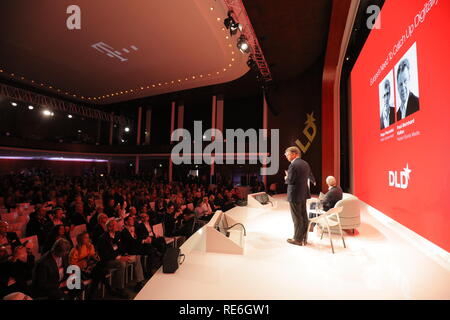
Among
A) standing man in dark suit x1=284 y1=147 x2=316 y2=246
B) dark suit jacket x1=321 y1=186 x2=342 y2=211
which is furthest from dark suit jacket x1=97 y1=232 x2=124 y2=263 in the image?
dark suit jacket x1=321 y1=186 x2=342 y2=211

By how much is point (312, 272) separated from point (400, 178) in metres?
2.78

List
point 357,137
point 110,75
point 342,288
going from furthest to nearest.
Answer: point 110,75 → point 357,137 → point 342,288

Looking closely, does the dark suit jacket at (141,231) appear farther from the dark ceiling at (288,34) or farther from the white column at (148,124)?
the white column at (148,124)

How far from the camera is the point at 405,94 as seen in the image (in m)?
3.62

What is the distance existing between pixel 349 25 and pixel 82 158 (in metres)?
20.4

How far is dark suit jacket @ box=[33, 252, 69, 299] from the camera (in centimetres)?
233

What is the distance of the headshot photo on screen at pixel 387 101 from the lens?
13.7 feet

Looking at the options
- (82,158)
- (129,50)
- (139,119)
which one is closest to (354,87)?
(129,50)

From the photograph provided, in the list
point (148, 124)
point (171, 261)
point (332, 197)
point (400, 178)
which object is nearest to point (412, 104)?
point (400, 178)

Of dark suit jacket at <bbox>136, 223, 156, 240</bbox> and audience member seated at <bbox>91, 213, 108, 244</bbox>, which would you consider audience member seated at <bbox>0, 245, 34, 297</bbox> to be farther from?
dark suit jacket at <bbox>136, 223, 156, 240</bbox>

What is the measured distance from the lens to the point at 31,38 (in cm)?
906

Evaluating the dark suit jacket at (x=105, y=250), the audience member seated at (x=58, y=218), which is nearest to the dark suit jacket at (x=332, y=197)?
the dark suit jacket at (x=105, y=250)

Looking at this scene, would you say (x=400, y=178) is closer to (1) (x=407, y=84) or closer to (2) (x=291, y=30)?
(1) (x=407, y=84)
